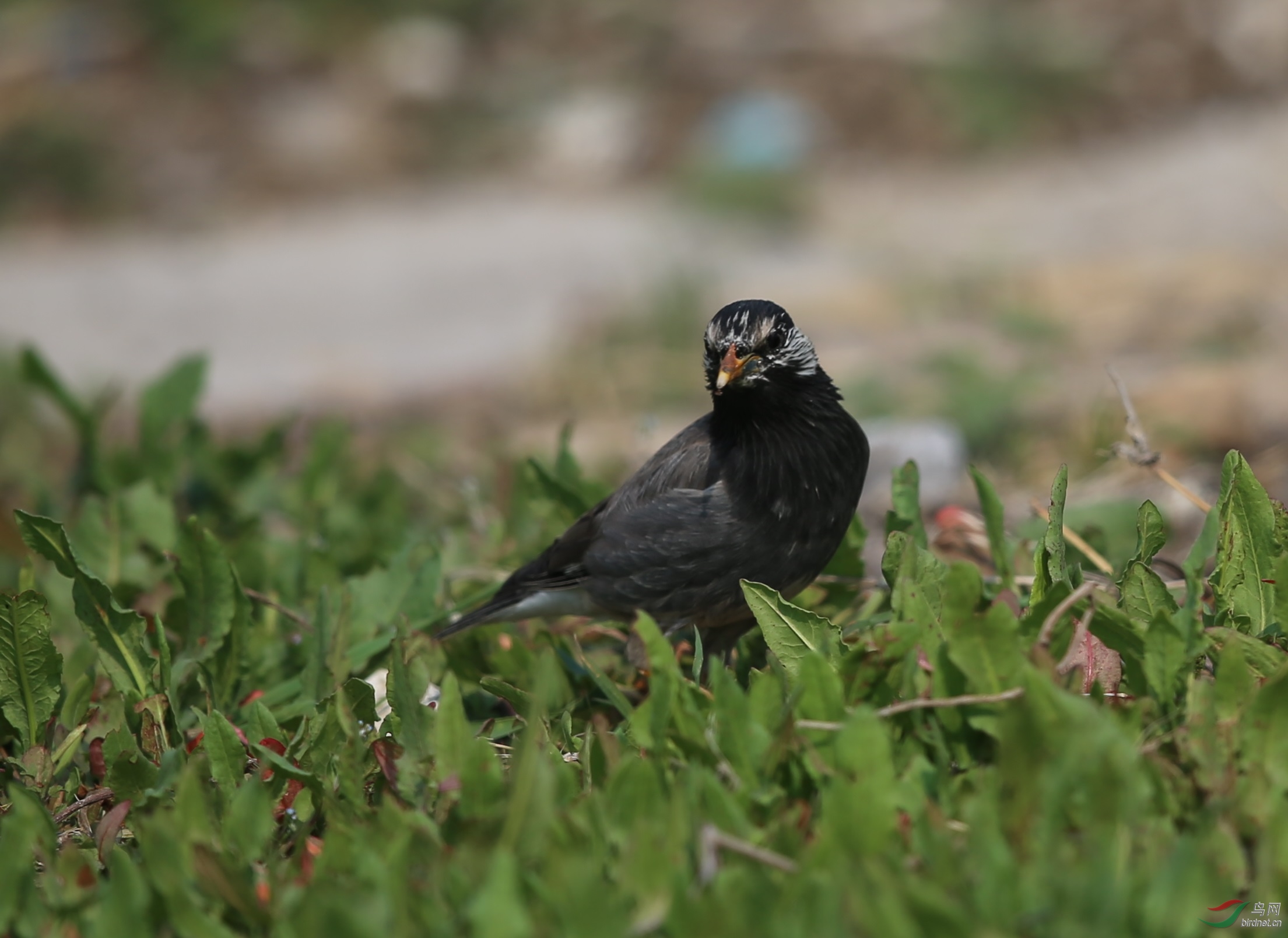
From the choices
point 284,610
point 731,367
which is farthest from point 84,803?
point 731,367

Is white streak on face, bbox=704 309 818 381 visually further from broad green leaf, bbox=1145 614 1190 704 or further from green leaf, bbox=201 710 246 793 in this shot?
green leaf, bbox=201 710 246 793

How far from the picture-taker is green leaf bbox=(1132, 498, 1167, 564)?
10.0 ft

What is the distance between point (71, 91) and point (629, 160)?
6.56 metres

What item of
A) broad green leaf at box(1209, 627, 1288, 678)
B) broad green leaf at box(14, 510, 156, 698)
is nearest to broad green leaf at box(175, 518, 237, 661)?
broad green leaf at box(14, 510, 156, 698)

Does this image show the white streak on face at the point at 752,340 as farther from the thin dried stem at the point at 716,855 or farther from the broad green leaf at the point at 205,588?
the thin dried stem at the point at 716,855

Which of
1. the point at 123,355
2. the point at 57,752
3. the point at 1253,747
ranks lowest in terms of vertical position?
the point at 123,355

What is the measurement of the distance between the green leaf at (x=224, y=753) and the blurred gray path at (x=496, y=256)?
632 centimetres

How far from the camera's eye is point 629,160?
14789mm

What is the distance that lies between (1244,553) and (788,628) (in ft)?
3.32

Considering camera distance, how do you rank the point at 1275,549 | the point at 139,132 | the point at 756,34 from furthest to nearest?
the point at 756,34
the point at 139,132
the point at 1275,549

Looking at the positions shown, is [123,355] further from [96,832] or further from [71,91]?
[96,832]

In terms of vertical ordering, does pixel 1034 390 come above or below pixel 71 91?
below

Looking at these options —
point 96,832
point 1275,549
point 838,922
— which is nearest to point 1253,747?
point 1275,549

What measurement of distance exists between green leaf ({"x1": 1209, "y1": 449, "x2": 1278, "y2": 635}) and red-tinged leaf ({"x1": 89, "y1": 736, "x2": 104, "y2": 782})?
8.33 feet
